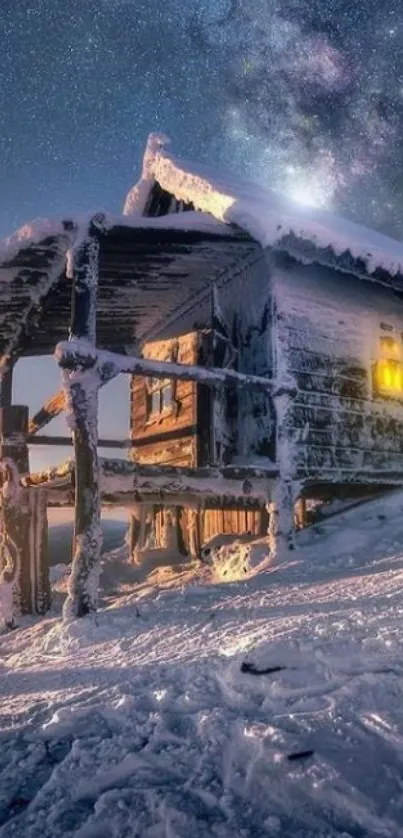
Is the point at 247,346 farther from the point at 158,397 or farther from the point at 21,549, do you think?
the point at 21,549

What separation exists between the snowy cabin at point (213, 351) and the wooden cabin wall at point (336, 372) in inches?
1.0

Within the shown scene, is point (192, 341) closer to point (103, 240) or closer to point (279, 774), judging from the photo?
point (103, 240)

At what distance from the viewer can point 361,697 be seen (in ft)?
8.16

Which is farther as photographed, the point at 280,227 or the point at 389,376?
the point at 389,376

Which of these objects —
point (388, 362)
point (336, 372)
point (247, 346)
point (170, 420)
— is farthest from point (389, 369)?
point (170, 420)

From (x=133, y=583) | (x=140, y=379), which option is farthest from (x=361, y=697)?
(x=140, y=379)

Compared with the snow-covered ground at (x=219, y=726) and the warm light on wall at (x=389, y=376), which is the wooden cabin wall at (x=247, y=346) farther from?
the snow-covered ground at (x=219, y=726)

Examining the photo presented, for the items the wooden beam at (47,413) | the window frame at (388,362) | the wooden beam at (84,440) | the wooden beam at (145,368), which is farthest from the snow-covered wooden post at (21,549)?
the window frame at (388,362)

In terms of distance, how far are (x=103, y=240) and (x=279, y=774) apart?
6.04 metres

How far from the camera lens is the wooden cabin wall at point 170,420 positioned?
9.62 m

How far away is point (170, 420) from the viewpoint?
10.4 metres

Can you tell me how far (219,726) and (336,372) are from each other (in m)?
6.94

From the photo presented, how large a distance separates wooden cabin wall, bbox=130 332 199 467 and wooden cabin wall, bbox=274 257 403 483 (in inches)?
78.9

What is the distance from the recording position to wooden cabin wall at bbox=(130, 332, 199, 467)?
31.6 feet
